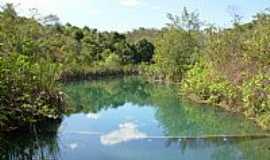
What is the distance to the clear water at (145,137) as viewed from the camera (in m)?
8.77

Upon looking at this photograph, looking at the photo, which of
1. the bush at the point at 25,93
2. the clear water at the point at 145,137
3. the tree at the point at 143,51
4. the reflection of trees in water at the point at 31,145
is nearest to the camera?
the reflection of trees in water at the point at 31,145

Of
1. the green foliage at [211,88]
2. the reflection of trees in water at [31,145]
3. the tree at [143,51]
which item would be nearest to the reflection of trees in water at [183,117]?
the green foliage at [211,88]

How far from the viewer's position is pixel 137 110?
1616 centimetres

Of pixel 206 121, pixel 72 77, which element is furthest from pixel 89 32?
pixel 206 121

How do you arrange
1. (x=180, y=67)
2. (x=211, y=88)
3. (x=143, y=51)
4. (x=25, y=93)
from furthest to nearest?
1. (x=143, y=51)
2. (x=180, y=67)
3. (x=211, y=88)
4. (x=25, y=93)

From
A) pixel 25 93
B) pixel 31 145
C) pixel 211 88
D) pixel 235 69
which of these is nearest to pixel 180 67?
pixel 211 88

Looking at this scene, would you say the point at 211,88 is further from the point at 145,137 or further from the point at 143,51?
the point at 143,51

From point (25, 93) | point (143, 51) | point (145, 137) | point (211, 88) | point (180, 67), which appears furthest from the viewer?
point (143, 51)

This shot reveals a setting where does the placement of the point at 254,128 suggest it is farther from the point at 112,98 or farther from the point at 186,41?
the point at 186,41

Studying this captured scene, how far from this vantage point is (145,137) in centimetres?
1059

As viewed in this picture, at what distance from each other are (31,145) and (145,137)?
103 inches

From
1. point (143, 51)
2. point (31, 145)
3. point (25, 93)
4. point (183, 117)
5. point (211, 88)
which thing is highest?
point (143, 51)

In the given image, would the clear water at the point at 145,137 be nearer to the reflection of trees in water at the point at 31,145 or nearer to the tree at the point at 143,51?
the reflection of trees in water at the point at 31,145

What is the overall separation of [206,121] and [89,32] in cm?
2863
